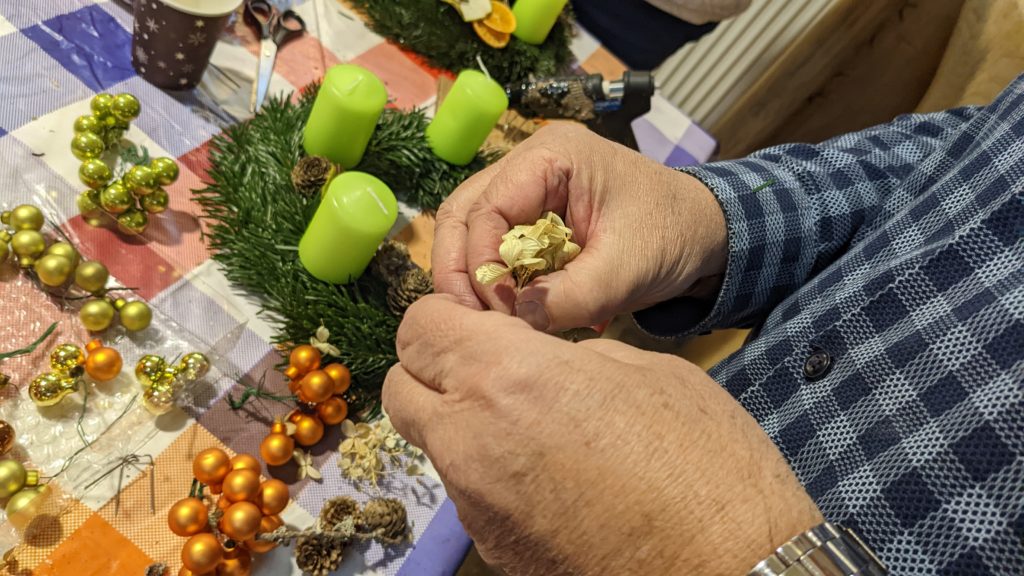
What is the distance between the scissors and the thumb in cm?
73

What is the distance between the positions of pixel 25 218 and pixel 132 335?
20cm

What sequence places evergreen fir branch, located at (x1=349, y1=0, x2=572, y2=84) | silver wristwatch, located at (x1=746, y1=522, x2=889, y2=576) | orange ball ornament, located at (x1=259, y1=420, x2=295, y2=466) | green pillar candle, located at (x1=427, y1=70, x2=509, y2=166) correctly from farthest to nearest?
evergreen fir branch, located at (x1=349, y1=0, x2=572, y2=84) < green pillar candle, located at (x1=427, y1=70, x2=509, y2=166) < orange ball ornament, located at (x1=259, y1=420, x2=295, y2=466) < silver wristwatch, located at (x1=746, y1=522, x2=889, y2=576)

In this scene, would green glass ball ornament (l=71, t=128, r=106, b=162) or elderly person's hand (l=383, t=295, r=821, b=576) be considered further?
green glass ball ornament (l=71, t=128, r=106, b=162)

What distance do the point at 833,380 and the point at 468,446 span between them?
0.36 metres

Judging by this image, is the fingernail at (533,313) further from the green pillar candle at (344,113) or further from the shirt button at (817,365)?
the green pillar candle at (344,113)

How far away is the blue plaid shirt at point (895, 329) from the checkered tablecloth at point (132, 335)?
0.45 meters

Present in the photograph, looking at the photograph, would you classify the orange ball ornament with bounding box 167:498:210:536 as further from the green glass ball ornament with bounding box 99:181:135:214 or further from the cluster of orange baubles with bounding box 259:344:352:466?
the green glass ball ornament with bounding box 99:181:135:214

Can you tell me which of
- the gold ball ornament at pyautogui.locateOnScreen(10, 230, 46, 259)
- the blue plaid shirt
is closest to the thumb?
the blue plaid shirt

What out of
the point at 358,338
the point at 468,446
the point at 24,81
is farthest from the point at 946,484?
the point at 24,81

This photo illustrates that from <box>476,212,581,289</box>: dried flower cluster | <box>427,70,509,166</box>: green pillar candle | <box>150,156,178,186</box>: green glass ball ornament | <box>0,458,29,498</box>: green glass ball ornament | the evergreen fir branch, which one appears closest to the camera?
<box>476,212,581,289</box>: dried flower cluster

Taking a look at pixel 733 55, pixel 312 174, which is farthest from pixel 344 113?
pixel 733 55

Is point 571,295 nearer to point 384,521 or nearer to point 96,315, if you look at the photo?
point 384,521

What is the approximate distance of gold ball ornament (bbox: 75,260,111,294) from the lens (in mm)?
753

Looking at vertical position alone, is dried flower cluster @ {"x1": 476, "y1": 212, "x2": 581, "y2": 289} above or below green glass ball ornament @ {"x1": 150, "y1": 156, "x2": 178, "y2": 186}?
above
